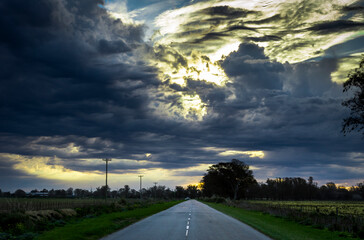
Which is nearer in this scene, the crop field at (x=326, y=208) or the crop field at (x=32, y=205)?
the crop field at (x=32, y=205)

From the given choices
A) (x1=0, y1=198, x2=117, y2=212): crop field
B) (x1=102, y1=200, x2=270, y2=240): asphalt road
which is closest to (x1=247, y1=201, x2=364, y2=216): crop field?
(x1=102, y1=200, x2=270, y2=240): asphalt road

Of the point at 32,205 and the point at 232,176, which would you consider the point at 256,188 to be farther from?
the point at 32,205

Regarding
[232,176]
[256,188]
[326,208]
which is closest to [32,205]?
[326,208]

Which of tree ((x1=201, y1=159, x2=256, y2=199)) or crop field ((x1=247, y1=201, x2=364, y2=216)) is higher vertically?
tree ((x1=201, y1=159, x2=256, y2=199))

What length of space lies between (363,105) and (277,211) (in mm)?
18671

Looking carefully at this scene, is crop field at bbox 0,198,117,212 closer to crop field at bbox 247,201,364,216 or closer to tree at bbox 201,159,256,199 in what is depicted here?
crop field at bbox 247,201,364,216

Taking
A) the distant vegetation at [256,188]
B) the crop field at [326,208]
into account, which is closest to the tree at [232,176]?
the distant vegetation at [256,188]

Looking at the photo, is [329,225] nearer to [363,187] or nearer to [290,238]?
[290,238]

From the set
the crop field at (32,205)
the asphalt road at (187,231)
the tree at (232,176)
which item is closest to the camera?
the asphalt road at (187,231)

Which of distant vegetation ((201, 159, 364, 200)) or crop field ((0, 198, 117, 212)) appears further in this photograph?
Answer: distant vegetation ((201, 159, 364, 200))

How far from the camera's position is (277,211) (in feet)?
137

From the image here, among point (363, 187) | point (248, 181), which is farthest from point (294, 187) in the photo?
point (248, 181)

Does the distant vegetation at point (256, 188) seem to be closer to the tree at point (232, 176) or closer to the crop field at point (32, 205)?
the tree at point (232, 176)

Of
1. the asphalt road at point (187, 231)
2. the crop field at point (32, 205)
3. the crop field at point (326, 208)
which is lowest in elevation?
the crop field at point (326, 208)
